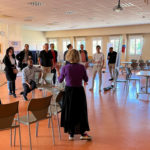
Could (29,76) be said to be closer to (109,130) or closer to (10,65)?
(10,65)

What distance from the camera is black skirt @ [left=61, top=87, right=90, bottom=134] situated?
3.08 m

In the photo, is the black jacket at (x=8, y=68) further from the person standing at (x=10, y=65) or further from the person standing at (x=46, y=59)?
the person standing at (x=46, y=59)

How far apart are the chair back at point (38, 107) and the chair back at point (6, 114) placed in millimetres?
242

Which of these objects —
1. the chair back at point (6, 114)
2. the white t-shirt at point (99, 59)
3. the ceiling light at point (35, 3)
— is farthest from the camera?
the ceiling light at point (35, 3)

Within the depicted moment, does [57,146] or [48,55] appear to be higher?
[48,55]

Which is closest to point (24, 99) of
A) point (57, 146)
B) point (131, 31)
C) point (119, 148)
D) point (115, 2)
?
point (57, 146)

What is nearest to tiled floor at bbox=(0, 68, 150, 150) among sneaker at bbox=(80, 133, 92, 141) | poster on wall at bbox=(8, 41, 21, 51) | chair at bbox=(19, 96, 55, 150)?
sneaker at bbox=(80, 133, 92, 141)

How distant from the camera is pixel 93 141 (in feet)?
10.6

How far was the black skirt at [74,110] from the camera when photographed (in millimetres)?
3080

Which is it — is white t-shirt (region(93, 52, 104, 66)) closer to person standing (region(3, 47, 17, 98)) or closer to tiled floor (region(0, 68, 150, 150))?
tiled floor (region(0, 68, 150, 150))

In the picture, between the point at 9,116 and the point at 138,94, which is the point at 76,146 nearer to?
the point at 9,116

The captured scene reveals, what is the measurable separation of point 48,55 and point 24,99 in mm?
1691

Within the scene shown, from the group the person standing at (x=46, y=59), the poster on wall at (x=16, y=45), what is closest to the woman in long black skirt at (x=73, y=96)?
the person standing at (x=46, y=59)

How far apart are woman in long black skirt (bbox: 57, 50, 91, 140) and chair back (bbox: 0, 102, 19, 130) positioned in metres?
0.84
